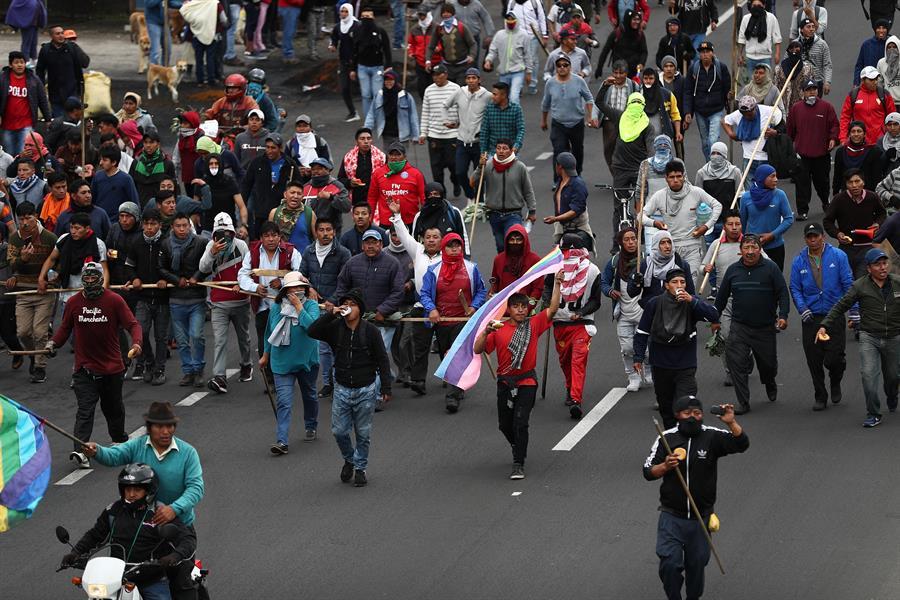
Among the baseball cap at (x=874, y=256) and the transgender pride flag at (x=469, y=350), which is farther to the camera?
the baseball cap at (x=874, y=256)

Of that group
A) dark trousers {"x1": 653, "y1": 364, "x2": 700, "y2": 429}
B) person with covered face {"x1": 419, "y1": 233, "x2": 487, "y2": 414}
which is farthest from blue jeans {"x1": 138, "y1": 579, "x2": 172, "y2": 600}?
person with covered face {"x1": 419, "y1": 233, "x2": 487, "y2": 414}

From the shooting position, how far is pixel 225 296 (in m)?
17.4

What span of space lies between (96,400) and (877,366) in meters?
7.15

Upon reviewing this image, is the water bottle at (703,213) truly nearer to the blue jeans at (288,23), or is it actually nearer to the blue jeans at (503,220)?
the blue jeans at (503,220)

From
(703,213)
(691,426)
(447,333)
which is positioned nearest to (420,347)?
(447,333)

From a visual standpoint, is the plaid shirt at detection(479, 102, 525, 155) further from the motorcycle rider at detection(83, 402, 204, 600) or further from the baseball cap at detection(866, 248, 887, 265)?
the motorcycle rider at detection(83, 402, 204, 600)

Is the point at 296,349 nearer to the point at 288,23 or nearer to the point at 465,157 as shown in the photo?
the point at 465,157

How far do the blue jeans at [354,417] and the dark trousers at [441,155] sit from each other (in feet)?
28.0

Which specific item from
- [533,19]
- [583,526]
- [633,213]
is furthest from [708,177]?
[533,19]

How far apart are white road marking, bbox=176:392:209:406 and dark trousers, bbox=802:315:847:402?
6082 millimetres

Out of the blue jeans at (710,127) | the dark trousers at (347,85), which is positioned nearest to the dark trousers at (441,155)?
the blue jeans at (710,127)

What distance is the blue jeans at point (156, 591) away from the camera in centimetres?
1107

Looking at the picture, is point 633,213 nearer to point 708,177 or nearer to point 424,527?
point 708,177

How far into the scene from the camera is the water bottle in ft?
58.3
